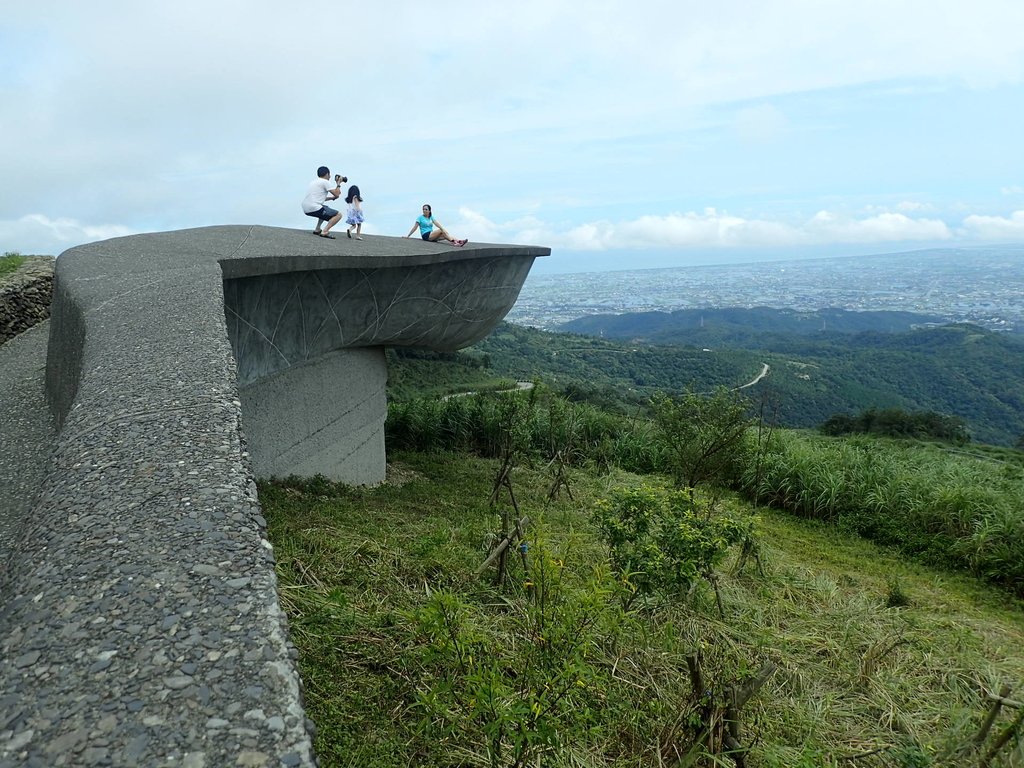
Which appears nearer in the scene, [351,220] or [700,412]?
[351,220]

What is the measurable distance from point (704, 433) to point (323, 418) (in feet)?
18.2

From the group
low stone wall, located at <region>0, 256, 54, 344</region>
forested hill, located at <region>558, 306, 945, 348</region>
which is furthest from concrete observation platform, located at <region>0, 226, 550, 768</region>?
forested hill, located at <region>558, 306, 945, 348</region>

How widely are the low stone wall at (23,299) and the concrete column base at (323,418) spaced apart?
3.11 metres

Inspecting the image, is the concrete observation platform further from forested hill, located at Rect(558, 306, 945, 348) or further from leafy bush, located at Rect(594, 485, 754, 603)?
forested hill, located at Rect(558, 306, 945, 348)

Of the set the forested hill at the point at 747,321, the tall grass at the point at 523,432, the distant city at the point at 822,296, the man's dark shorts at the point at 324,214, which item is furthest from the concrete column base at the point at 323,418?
the forested hill at the point at 747,321

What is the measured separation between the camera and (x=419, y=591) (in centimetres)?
491

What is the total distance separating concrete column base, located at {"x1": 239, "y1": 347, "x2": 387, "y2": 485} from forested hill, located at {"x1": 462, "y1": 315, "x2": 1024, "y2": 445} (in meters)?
25.8

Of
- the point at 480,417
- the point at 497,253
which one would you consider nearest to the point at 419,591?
the point at 497,253

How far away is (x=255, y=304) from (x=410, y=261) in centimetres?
237

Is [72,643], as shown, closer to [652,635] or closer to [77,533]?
[77,533]

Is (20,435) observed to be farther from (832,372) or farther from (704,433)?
(832,372)

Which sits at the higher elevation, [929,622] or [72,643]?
[72,643]

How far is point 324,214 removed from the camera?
31.0 feet

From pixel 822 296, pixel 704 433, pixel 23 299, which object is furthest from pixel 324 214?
pixel 822 296
